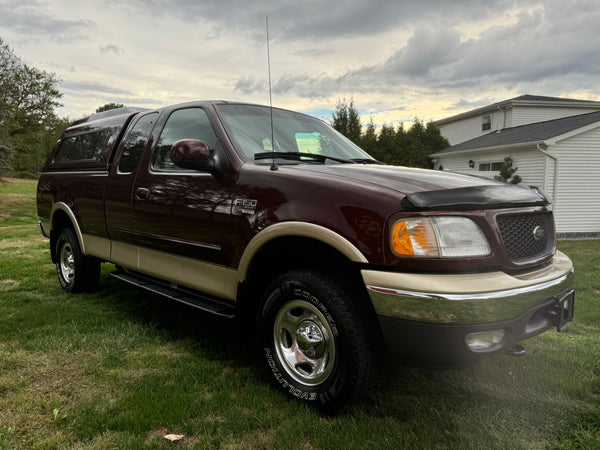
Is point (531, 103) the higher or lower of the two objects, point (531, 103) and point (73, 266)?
the higher

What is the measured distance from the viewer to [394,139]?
1088 inches

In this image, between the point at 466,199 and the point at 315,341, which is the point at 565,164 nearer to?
the point at 466,199

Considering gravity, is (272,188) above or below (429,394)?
above

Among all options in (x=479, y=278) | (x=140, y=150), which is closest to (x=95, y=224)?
(x=140, y=150)

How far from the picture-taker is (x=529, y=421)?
2.56 metres

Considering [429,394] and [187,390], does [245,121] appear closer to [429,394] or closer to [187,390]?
[187,390]

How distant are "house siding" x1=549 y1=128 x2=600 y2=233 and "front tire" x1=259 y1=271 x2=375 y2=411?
49.3 feet

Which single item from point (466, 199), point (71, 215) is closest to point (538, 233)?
point (466, 199)

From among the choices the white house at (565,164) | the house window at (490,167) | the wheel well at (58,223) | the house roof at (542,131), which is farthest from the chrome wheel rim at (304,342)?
the house window at (490,167)

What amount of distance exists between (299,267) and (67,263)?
12.8ft

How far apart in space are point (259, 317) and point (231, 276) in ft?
1.15

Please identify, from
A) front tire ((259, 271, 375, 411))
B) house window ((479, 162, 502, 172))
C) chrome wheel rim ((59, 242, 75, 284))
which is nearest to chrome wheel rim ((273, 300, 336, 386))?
front tire ((259, 271, 375, 411))

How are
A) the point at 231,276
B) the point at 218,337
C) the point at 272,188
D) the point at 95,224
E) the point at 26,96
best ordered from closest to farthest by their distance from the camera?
the point at 272,188 → the point at 231,276 → the point at 218,337 → the point at 95,224 → the point at 26,96

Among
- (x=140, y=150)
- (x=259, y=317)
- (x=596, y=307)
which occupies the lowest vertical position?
(x=596, y=307)
